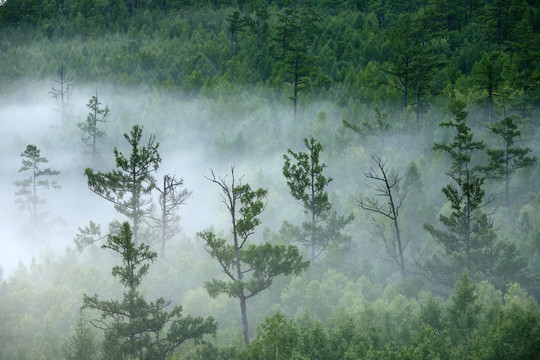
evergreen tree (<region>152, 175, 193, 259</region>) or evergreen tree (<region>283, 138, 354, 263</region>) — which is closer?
evergreen tree (<region>283, 138, 354, 263</region>)

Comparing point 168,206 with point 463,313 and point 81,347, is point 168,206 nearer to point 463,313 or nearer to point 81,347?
point 81,347

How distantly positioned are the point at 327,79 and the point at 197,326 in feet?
147

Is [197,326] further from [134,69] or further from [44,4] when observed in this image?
[44,4]

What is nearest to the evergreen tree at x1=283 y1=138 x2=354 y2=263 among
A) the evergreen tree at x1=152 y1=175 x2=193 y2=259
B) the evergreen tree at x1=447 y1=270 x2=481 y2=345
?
the evergreen tree at x1=152 y1=175 x2=193 y2=259

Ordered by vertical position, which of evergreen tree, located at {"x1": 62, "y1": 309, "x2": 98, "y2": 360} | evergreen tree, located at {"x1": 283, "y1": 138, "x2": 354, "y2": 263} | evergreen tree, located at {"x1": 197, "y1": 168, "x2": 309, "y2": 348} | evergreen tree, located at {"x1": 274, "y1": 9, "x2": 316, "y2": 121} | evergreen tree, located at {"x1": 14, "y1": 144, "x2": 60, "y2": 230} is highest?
evergreen tree, located at {"x1": 274, "y1": 9, "x2": 316, "y2": 121}

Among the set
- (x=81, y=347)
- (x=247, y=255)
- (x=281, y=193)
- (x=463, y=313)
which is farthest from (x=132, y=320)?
(x=281, y=193)

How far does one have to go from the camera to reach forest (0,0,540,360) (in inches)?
982

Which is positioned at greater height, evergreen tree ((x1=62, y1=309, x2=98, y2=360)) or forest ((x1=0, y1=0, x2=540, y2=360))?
forest ((x1=0, y1=0, x2=540, y2=360))

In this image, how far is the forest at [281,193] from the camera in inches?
982

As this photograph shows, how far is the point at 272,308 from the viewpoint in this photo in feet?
104

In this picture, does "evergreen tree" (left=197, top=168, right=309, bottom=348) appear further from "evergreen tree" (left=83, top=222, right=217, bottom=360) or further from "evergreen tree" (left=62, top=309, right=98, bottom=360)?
"evergreen tree" (left=62, top=309, right=98, bottom=360)

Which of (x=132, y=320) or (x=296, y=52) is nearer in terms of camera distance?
(x=132, y=320)

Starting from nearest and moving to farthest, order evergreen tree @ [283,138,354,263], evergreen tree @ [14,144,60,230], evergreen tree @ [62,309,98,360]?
evergreen tree @ [62,309,98,360], evergreen tree @ [283,138,354,263], evergreen tree @ [14,144,60,230]

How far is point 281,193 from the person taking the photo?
47.0 m
